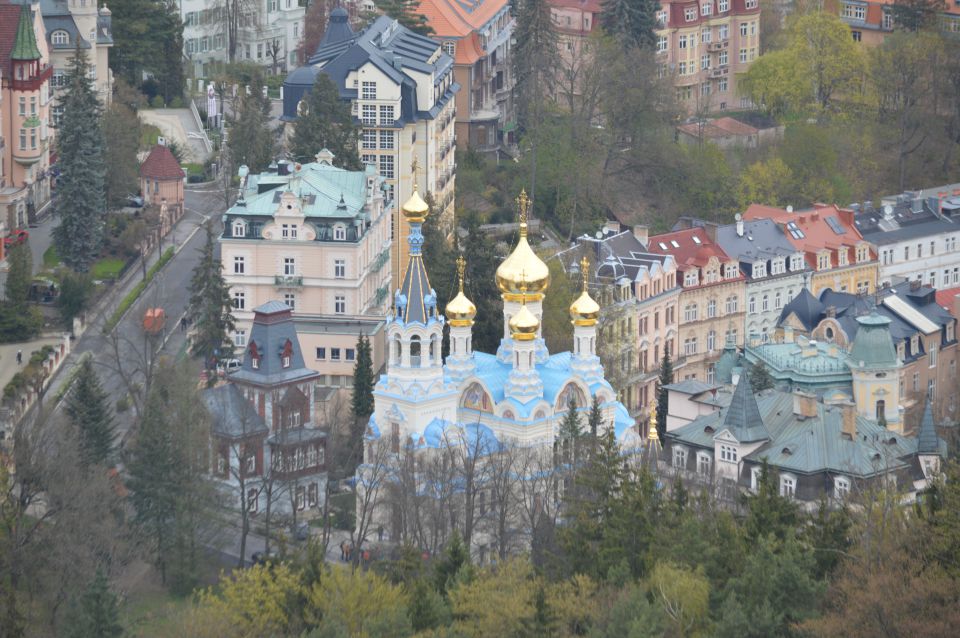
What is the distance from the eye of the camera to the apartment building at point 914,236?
146m

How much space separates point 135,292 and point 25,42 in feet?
39.6

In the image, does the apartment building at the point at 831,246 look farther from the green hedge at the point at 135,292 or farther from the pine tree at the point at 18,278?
the pine tree at the point at 18,278

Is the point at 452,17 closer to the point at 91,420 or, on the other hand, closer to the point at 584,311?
the point at 584,311

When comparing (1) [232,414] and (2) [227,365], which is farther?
(2) [227,365]

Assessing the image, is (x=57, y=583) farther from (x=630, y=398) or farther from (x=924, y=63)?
(x=924, y=63)

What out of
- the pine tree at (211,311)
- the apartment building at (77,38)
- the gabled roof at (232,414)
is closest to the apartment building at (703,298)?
the pine tree at (211,311)

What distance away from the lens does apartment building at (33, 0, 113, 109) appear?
479 feet

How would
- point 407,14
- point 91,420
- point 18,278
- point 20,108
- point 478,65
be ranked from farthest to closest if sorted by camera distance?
point 478,65 < point 407,14 < point 20,108 < point 18,278 < point 91,420

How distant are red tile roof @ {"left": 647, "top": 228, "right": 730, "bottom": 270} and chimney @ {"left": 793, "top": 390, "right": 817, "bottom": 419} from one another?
69.8ft

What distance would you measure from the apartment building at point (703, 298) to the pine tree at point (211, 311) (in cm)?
2116

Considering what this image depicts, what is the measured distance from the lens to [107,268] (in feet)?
443

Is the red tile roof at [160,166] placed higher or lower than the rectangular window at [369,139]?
lower

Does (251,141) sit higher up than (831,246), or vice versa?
(251,141)

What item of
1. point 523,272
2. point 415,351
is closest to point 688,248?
point 523,272
